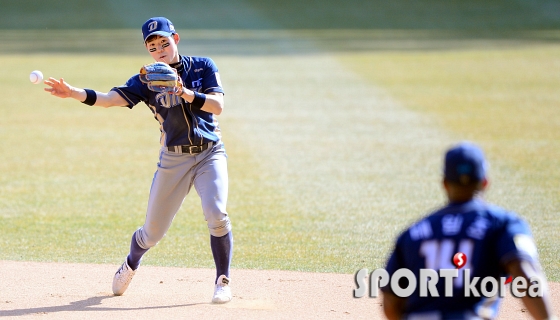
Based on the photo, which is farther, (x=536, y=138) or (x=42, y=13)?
(x=42, y=13)

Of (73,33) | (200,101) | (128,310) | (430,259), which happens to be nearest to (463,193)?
(430,259)

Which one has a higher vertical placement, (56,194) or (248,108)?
(248,108)

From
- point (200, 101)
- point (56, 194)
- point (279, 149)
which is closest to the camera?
point (200, 101)

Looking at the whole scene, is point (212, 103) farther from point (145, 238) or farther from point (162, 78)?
point (145, 238)

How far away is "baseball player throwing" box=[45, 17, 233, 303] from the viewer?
5.29 m

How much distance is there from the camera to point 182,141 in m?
5.34

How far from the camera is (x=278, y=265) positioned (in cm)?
674

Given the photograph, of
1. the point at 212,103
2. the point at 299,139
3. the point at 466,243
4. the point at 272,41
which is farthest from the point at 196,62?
the point at 272,41

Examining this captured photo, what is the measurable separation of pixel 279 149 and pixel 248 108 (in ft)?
15.4

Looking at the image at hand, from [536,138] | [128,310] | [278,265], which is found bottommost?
[128,310]

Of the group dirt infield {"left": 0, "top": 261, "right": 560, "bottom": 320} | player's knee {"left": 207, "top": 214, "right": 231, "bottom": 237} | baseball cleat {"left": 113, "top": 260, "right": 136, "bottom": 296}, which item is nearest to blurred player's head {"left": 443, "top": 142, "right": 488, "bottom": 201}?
dirt infield {"left": 0, "top": 261, "right": 560, "bottom": 320}

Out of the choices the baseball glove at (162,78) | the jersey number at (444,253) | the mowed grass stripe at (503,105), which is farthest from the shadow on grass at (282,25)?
the jersey number at (444,253)

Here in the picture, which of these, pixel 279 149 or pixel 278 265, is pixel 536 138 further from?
pixel 278 265

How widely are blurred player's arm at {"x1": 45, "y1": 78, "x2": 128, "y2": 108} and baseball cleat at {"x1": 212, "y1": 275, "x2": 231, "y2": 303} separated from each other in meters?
1.40
